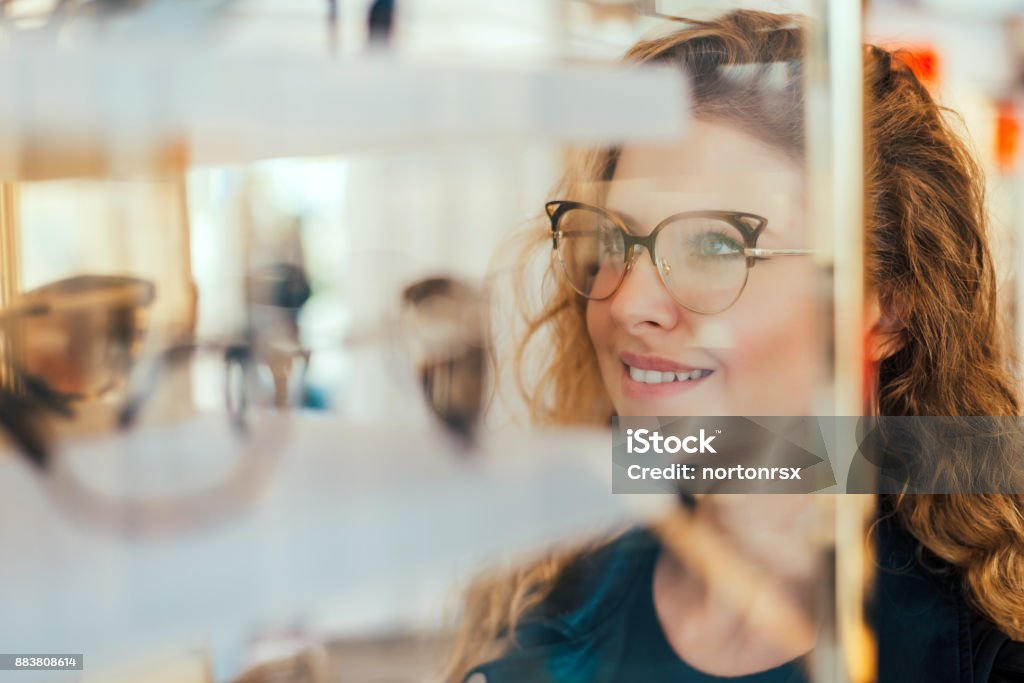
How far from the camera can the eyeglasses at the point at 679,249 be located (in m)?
1.24

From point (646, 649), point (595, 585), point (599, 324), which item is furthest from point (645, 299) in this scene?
point (646, 649)

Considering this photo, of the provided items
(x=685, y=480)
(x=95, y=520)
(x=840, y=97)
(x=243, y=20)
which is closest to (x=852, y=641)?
(x=685, y=480)

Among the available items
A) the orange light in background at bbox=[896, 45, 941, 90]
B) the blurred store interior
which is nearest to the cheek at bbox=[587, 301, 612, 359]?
the blurred store interior

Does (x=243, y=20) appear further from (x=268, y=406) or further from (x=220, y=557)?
(x=220, y=557)

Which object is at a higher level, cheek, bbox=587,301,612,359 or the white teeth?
cheek, bbox=587,301,612,359

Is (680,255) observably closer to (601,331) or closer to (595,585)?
(601,331)

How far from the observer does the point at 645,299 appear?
4.14 ft

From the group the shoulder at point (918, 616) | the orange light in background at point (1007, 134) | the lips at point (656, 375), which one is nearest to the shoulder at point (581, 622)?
the lips at point (656, 375)

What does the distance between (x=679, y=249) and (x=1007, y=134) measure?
484 millimetres

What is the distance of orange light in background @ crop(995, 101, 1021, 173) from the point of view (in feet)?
4.04

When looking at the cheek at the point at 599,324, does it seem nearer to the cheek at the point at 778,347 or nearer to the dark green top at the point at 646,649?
the cheek at the point at 778,347

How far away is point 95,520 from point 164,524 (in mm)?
93

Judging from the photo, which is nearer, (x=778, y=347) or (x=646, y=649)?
(x=778, y=347)

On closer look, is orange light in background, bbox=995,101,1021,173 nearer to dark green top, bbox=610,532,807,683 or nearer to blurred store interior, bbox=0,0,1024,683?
blurred store interior, bbox=0,0,1024,683
